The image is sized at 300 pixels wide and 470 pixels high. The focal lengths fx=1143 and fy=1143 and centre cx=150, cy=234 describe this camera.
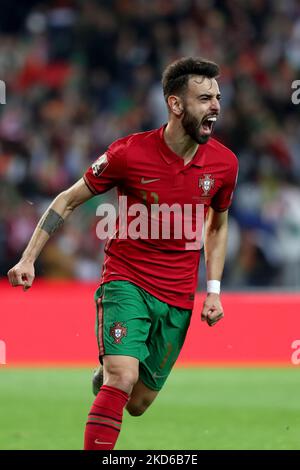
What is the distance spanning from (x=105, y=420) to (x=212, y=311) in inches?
40.2

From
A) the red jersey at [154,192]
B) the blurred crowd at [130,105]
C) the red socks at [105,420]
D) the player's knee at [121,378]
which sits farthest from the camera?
the blurred crowd at [130,105]

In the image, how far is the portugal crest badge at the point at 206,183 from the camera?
6274 mm

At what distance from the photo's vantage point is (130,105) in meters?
15.5

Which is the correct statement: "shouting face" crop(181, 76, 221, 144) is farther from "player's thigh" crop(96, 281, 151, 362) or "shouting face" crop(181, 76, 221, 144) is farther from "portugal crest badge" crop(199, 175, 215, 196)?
"player's thigh" crop(96, 281, 151, 362)

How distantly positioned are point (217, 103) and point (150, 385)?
164cm

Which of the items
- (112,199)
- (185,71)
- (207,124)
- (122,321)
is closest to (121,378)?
(122,321)

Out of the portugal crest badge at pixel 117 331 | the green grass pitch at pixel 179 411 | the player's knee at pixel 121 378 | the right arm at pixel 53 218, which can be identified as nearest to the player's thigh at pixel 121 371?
the player's knee at pixel 121 378

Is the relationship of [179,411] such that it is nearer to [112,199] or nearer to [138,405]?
[138,405]

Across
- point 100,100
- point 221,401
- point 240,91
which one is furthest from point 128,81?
point 221,401

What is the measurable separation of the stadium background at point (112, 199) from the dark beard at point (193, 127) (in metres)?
2.03

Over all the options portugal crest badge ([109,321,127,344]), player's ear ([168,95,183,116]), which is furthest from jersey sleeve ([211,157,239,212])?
portugal crest badge ([109,321,127,344])

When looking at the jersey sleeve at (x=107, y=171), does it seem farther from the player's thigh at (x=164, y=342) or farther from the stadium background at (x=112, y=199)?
the stadium background at (x=112, y=199)

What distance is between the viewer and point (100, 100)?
1585 centimetres

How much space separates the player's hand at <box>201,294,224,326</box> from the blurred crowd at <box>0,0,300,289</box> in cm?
727
